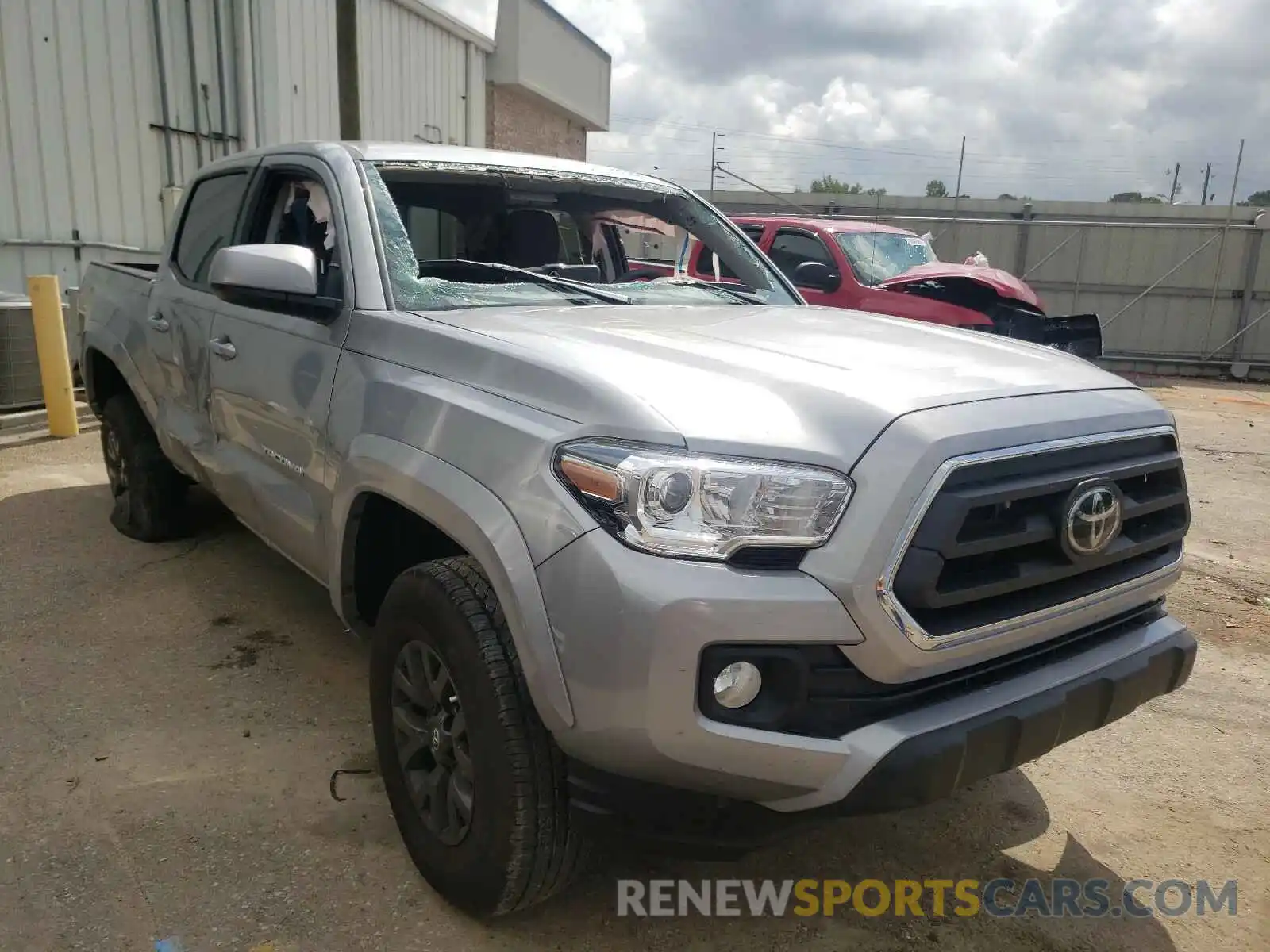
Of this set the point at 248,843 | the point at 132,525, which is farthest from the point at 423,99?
the point at 248,843

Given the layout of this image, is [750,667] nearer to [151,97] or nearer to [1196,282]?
[151,97]

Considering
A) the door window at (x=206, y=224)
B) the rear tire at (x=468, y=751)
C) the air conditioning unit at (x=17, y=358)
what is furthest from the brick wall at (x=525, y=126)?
the rear tire at (x=468, y=751)

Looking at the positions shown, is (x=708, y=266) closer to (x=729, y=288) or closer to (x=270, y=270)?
(x=729, y=288)

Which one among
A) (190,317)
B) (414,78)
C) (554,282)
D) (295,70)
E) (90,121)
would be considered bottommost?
(190,317)

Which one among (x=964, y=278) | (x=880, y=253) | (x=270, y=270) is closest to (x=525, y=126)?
(x=880, y=253)

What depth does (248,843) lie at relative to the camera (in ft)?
8.36

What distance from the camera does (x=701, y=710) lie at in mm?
1740

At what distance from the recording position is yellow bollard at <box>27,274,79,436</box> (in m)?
7.20

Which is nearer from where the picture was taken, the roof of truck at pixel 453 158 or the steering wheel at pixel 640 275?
the roof of truck at pixel 453 158

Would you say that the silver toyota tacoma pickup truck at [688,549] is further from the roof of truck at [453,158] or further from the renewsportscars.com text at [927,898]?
the renewsportscars.com text at [927,898]

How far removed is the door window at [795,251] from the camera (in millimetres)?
9148

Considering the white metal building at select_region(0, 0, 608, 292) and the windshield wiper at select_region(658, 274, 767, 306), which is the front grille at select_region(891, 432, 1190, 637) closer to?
the windshield wiper at select_region(658, 274, 767, 306)

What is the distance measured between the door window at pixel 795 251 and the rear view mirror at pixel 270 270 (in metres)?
6.87

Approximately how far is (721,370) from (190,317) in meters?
2.58
